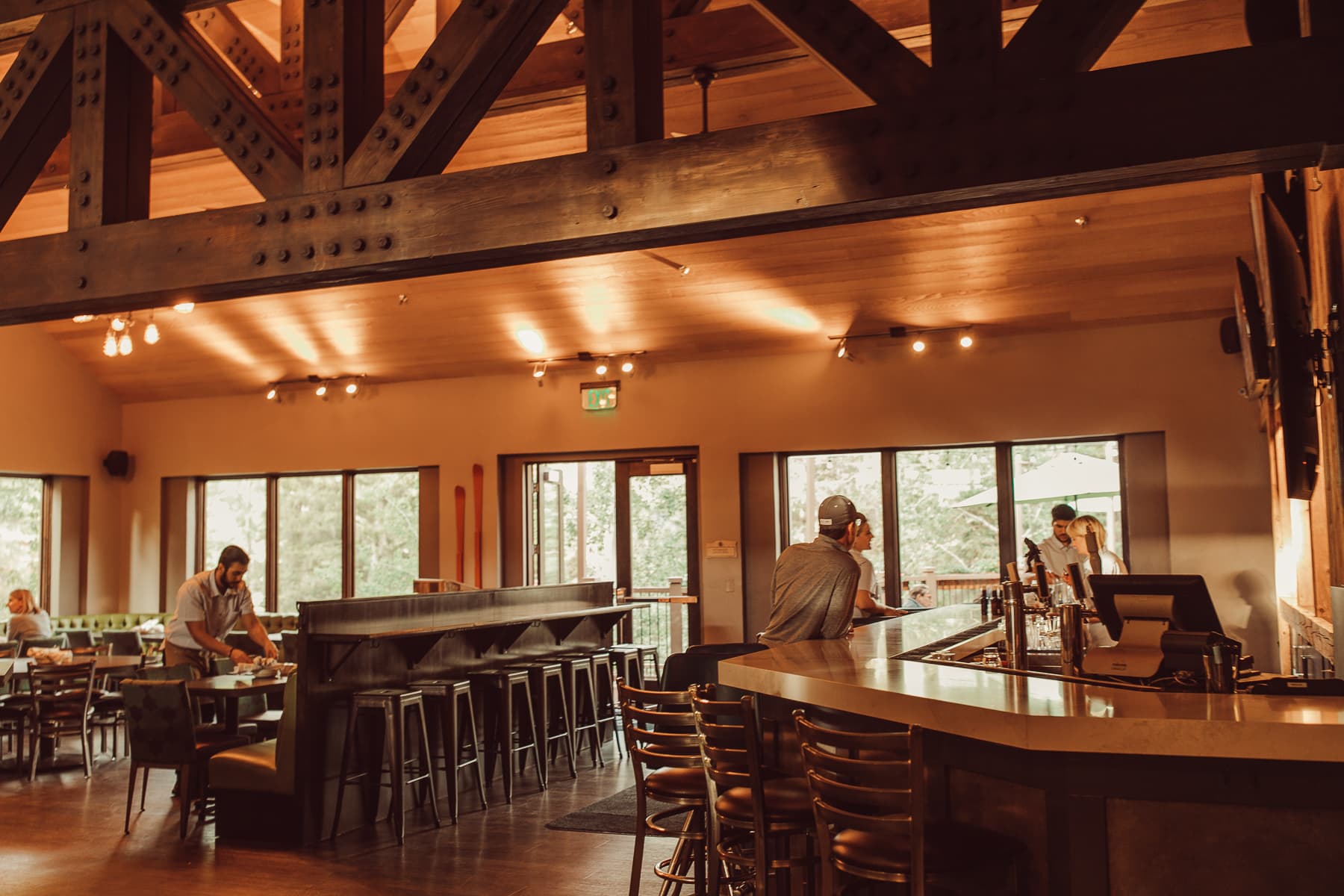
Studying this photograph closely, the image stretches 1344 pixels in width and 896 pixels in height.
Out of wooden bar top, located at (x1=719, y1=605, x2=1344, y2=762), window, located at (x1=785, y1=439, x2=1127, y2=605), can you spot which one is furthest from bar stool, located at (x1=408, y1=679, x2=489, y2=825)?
window, located at (x1=785, y1=439, x2=1127, y2=605)

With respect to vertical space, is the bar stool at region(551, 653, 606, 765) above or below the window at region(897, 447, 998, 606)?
below

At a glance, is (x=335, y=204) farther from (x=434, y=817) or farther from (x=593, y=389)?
(x=593, y=389)

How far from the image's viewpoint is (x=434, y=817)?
634cm

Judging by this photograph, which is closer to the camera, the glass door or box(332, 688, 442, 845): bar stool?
box(332, 688, 442, 845): bar stool

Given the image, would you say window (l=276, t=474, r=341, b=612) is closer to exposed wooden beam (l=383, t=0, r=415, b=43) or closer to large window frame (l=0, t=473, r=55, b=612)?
large window frame (l=0, t=473, r=55, b=612)

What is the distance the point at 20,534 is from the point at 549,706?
24.7 feet

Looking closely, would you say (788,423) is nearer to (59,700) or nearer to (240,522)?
→ (59,700)

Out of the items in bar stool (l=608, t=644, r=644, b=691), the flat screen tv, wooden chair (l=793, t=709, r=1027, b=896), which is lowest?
bar stool (l=608, t=644, r=644, b=691)

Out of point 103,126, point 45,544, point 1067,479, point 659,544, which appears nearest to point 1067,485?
point 1067,479

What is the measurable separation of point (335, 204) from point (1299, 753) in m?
2.86

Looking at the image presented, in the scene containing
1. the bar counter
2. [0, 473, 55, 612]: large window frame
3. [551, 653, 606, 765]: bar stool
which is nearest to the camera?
the bar counter

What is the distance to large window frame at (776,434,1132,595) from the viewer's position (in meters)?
9.55

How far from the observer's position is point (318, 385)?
12133 mm

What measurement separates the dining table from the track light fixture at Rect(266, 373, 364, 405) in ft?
18.0
